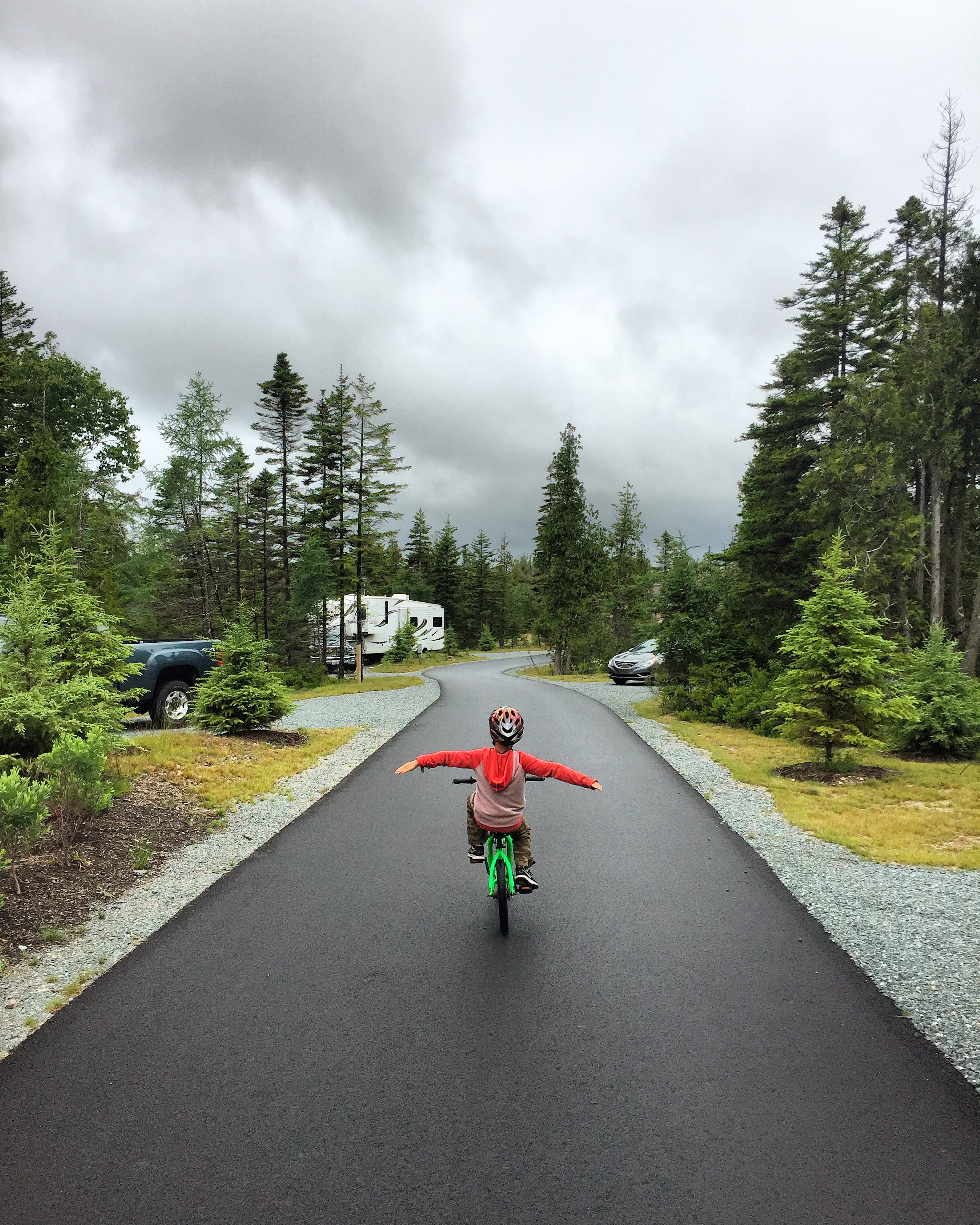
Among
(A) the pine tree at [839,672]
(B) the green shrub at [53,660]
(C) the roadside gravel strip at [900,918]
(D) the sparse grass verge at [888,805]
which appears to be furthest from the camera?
(A) the pine tree at [839,672]

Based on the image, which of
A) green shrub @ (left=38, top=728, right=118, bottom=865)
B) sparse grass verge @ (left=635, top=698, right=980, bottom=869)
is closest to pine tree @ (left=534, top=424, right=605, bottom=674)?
sparse grass verge @ (left=635, top=698, right=980, bottom=869)

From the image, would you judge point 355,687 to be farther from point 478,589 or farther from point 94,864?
point 478,589

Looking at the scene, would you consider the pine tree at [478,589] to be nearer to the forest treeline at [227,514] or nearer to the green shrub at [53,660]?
the forest treeline at [227,514]

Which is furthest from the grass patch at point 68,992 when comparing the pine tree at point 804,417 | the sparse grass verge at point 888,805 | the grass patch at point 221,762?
the pine tree at point 804,417

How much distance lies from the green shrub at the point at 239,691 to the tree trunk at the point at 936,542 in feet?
61.7

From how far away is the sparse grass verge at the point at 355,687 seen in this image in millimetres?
24688

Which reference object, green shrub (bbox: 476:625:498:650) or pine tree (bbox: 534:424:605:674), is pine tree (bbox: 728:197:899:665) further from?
green shrub (bbox: 476:625:498:650)

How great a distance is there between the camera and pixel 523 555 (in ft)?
432

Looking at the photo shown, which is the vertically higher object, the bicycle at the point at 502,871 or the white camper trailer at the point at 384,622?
the white camper trailer at the point at 384,622

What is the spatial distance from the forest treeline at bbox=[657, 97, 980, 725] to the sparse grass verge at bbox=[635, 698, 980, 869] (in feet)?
12.8

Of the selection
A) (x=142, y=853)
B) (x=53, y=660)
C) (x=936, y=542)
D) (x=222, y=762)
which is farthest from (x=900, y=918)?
(x=936, y=542)

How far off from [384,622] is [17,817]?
39.1 m

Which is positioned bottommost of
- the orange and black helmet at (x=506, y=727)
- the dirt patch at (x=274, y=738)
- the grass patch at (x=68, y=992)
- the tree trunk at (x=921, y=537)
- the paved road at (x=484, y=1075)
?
the grass patch at (x=68, y=992)

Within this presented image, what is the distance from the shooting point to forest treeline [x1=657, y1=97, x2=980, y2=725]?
17.5m
